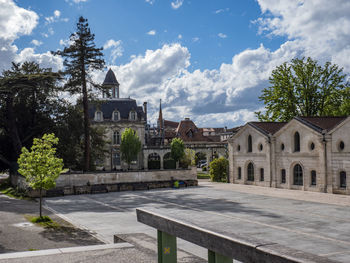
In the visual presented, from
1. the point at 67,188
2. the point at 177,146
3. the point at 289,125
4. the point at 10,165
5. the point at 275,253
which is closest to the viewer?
the point at 275,253

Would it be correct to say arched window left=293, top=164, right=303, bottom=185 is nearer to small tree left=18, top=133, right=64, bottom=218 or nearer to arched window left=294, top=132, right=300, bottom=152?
arched window left=294, top=132, right=300, bottom=152

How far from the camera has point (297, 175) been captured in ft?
124

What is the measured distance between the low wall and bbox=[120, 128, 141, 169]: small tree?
2778cm

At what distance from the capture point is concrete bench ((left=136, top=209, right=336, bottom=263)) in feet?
13.0

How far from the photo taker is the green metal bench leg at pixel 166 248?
7176 millimetres

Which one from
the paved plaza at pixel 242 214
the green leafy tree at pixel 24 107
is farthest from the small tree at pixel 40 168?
the green leafy tree at pixel 24 107

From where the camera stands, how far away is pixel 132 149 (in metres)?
69.9

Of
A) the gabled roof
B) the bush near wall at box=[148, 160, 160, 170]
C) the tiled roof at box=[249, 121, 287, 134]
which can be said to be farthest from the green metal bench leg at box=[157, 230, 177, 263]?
the gabled roof

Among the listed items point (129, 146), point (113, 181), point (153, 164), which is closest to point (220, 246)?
point (113, 181)

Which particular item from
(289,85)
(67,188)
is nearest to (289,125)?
(289,85)

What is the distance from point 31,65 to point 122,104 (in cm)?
3194

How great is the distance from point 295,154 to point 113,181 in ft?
63.3

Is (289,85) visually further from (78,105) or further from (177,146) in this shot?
(78,105)

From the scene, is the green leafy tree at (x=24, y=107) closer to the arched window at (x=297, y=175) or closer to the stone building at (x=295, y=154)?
the stone building at (x=295, y=154)
